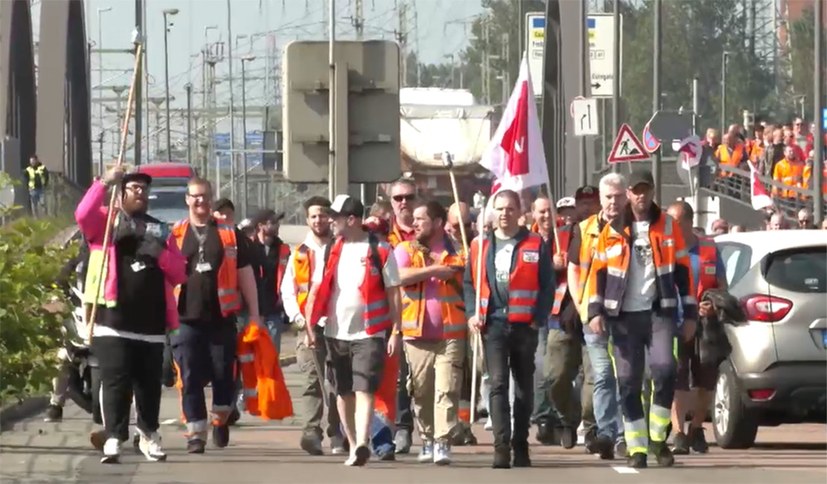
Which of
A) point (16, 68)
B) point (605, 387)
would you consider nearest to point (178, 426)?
point (605, 387)

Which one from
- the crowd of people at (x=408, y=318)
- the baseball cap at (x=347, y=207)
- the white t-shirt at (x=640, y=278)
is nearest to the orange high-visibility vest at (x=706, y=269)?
the crowd of people at (x=408, y=318)

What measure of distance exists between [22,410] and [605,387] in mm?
6268

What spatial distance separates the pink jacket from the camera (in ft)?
47.2

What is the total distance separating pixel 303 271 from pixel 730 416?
334 cm

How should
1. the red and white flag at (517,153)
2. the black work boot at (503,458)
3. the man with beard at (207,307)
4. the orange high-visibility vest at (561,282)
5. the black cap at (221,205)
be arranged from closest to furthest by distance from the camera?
the black work boot at (503,458) < the man with beard at (207,307) < the orange high-visibility vest at (561,282) < the black cap at (221,205) < the red and white flag at (517,153)

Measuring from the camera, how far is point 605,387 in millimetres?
14984

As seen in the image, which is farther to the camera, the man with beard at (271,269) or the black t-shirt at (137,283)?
the man with beard at (271,269)

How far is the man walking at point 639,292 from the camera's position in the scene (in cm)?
1444

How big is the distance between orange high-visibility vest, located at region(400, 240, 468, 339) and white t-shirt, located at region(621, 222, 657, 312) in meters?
1.23

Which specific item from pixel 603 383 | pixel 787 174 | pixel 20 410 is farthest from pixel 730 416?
pixel 787 174

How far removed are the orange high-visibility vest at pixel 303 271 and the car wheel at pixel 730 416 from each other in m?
3.23

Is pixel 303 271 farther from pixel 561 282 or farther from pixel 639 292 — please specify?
pixel 639 292

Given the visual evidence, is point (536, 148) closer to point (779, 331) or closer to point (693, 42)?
point (779, 331)

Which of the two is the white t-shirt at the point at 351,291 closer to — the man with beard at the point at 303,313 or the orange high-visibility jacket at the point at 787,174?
the man with beard at the point at 303,313
